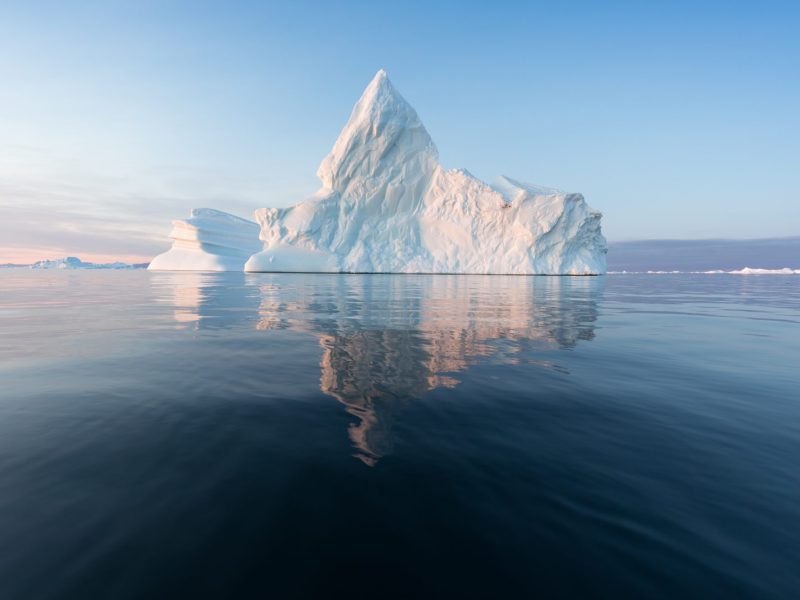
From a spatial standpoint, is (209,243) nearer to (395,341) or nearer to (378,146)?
(378,146)

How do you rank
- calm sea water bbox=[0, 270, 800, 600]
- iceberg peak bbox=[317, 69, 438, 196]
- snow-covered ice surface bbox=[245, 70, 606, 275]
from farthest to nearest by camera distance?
snow-covered ice surface bbox=[245, 70, 606, 275]
iceberg peak bbox=[317, 69, 438, 196]
calm sea water bbox=[0, 270, 800, 600]

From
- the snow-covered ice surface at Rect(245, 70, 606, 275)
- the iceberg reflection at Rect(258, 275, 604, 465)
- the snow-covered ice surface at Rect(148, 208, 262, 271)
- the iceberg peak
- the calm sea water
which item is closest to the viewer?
the calm sea water

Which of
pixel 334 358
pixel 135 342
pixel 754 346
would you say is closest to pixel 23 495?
pixel 334 358

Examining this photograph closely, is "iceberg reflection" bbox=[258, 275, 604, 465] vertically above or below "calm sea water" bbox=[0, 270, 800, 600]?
above

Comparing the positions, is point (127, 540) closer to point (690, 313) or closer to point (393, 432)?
point (393, 432)

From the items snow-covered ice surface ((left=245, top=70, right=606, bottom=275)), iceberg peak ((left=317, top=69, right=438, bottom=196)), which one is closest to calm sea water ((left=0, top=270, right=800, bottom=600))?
snow-covered ice surface ((left=245, top=70, right=606, bottom=275))

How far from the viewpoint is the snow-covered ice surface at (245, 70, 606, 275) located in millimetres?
41156

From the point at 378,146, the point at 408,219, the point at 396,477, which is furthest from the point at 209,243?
the point at 396,477

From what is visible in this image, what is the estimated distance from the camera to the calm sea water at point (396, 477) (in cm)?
160

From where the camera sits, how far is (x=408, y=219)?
44781 mm

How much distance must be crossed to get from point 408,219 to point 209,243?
116 feet

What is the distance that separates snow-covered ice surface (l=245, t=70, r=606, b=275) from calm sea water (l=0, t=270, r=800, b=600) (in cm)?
3876

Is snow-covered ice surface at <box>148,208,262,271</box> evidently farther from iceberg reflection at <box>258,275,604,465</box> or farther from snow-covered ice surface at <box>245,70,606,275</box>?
iceberg reflection at <box>258,275,604,465</box>

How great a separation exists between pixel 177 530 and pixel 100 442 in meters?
1.41
